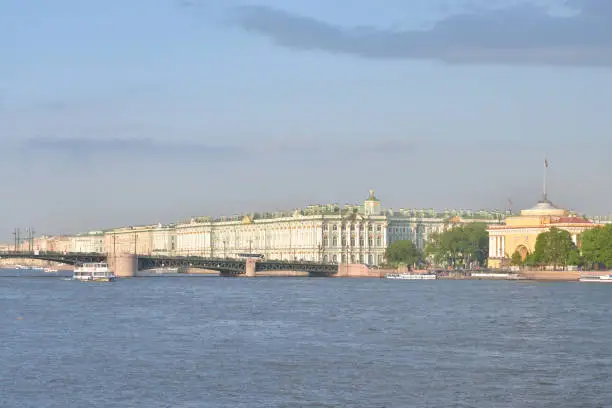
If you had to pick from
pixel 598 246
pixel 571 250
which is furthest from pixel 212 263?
pixel 598 246

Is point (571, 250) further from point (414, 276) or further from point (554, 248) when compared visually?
point (414, 276)

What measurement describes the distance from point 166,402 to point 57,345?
1057 centimetres

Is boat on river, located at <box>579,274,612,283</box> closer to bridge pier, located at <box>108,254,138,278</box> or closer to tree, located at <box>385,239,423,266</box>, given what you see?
tree, located at <box>385,239,423,266</box>

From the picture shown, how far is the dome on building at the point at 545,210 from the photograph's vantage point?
11262 cm

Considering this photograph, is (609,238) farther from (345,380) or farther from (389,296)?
(345,380)

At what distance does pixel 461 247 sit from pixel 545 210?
9071 mm

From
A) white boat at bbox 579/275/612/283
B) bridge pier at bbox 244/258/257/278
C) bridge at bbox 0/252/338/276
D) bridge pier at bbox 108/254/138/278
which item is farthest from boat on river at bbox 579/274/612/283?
bridge pier at bbox 108/254/138/278

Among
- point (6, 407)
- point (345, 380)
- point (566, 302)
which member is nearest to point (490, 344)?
point (345, 380)

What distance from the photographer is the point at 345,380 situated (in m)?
27.0

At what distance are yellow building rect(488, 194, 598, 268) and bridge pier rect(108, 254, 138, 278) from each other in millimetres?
29876

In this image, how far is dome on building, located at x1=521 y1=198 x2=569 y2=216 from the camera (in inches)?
4434

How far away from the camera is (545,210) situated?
370ft

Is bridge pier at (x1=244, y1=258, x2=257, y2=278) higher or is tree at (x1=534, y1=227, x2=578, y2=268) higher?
tree at (x1=534, y1=227, x2=578, y2=268)

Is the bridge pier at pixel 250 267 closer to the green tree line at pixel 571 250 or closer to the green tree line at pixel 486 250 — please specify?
the green tree line at pixel 486 250
